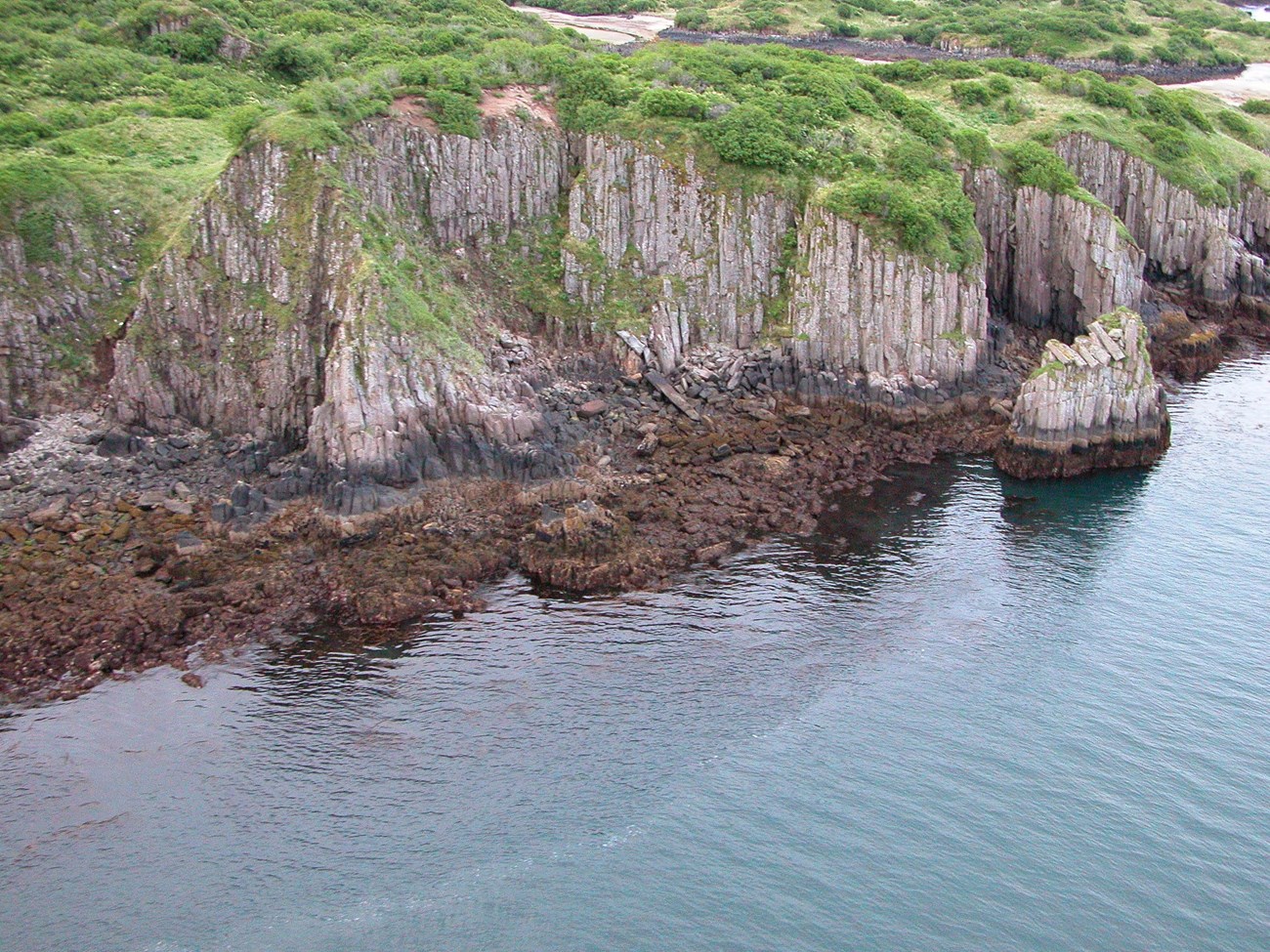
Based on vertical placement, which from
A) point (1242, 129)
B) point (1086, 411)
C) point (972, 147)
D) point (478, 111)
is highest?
point (1242, 129)

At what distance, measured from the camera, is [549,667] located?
153 feet

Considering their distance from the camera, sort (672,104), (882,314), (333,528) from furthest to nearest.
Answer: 1. (672,104)
2. (882,314)
3. (333,528)

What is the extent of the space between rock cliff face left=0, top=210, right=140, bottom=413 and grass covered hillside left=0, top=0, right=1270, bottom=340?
0.39m

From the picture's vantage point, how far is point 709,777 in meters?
41.0

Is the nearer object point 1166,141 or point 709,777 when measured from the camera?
point 709,777

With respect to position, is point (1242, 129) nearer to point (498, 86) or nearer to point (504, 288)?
point (498, 86)

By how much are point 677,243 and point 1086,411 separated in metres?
25.4

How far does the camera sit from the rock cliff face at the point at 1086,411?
64.1 metres

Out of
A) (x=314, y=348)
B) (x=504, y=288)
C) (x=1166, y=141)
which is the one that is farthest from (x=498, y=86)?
(x=1166, y=141)

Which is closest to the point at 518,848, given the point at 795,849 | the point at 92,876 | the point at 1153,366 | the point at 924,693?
the point at 795,849

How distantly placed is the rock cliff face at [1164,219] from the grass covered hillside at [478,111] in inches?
48.9

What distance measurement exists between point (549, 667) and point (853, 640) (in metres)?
12.5

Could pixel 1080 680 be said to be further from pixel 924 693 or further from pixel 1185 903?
pixel 1185 903

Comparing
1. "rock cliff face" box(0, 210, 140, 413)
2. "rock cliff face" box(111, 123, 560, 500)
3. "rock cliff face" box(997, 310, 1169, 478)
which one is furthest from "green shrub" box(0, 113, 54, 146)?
"rock cliff face" box(997, 310, 1169, 478)
